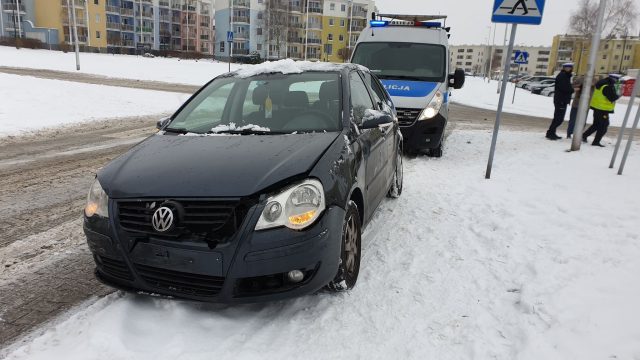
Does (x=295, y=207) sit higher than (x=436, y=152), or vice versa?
(x=295, y=207)

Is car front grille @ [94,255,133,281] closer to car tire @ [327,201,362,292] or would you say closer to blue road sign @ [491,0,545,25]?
car tire @ [327,201,362,292]

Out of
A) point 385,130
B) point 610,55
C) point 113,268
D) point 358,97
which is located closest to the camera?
point 113,268

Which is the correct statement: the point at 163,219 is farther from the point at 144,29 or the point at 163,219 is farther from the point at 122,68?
the point at 144,29

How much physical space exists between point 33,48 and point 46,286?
2400 inches

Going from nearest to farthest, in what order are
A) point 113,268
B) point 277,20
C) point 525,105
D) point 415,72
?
point 113,268 < point 415,72 < point 525,105 < point 277,20

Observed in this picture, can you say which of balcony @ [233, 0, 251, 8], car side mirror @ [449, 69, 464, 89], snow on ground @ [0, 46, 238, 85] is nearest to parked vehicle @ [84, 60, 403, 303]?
car side mirror @ [449, 69, 464, 89]

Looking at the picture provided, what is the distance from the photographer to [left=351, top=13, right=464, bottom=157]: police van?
8.04m

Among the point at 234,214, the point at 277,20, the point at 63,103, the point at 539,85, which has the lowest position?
the point at 63,103

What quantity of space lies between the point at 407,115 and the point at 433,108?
1.56 ft

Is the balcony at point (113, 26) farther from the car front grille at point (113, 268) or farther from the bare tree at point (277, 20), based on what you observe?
the car front grille at point (113, 268)

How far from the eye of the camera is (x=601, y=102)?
1019 centimetres

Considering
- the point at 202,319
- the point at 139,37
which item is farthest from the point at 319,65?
the point at 139,37

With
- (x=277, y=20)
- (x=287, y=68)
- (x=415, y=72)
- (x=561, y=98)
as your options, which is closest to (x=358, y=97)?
(x=287, y=68)

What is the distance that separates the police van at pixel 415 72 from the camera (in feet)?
26.4
